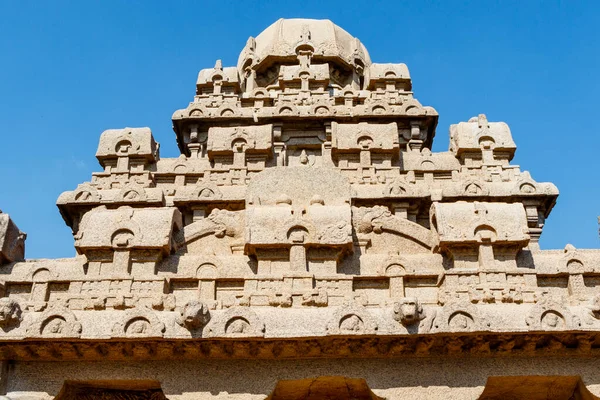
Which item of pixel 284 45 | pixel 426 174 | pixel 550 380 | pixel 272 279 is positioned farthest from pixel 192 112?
pixel 550 380

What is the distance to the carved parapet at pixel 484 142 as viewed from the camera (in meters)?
22.1

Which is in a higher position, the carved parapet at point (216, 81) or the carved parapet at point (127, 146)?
the carved parapet at point (216, 81)

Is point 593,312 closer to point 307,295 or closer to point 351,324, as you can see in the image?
point 351,324

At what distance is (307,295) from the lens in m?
13.5

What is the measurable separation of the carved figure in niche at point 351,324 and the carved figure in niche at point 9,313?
547 centimetres

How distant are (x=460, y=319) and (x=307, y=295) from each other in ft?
9.29

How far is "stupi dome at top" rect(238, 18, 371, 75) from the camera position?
29078 mm

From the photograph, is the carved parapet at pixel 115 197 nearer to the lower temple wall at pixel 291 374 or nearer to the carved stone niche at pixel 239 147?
the carved stone niche at pixel 239 147

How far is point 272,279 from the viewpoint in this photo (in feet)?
46.2

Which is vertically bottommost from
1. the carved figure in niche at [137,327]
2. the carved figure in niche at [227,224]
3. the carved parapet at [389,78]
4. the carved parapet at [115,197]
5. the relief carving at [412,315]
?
the carved figure in niche at [137,327]

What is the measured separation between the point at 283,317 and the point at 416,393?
2.50m

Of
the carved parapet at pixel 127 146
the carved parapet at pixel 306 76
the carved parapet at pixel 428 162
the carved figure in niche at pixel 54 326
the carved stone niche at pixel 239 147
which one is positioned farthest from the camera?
the carved parapet at pixel 306 76

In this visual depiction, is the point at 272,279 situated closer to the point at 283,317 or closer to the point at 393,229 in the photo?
the point at 283,317

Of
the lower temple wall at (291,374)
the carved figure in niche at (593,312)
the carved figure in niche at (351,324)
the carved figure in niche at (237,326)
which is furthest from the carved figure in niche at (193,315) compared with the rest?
the carved figure in niche at (593,312)
